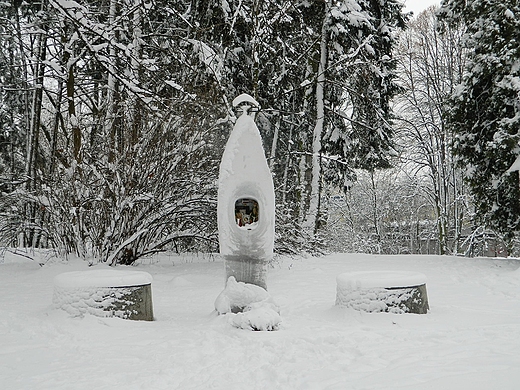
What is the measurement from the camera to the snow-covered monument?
5746mm

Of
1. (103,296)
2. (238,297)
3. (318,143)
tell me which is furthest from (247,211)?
(318,143)

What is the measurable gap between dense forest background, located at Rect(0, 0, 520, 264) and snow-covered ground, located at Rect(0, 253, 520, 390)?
2.15 metres

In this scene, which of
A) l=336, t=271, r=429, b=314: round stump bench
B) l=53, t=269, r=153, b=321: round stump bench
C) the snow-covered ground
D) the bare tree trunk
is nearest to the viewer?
the snow-covered ground

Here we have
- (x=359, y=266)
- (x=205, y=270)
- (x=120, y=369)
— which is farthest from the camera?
(x=359, y=266)

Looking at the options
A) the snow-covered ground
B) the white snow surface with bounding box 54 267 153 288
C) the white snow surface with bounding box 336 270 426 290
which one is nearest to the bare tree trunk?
the snow-covered ground

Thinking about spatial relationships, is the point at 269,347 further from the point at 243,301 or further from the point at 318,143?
the point at 318,143

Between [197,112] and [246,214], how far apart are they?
3.76 metres

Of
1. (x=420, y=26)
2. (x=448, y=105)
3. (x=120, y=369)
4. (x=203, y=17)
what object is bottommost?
(x=120, y=369)

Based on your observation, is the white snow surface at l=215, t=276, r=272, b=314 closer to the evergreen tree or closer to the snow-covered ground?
the snow-covered ground

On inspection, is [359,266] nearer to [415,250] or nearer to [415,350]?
[415,350]

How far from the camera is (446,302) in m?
6.55

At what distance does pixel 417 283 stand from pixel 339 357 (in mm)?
2067

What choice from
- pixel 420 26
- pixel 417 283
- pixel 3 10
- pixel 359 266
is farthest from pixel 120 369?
pixel 420 26

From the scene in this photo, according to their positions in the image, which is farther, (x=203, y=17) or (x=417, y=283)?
(x=203, y=17)
